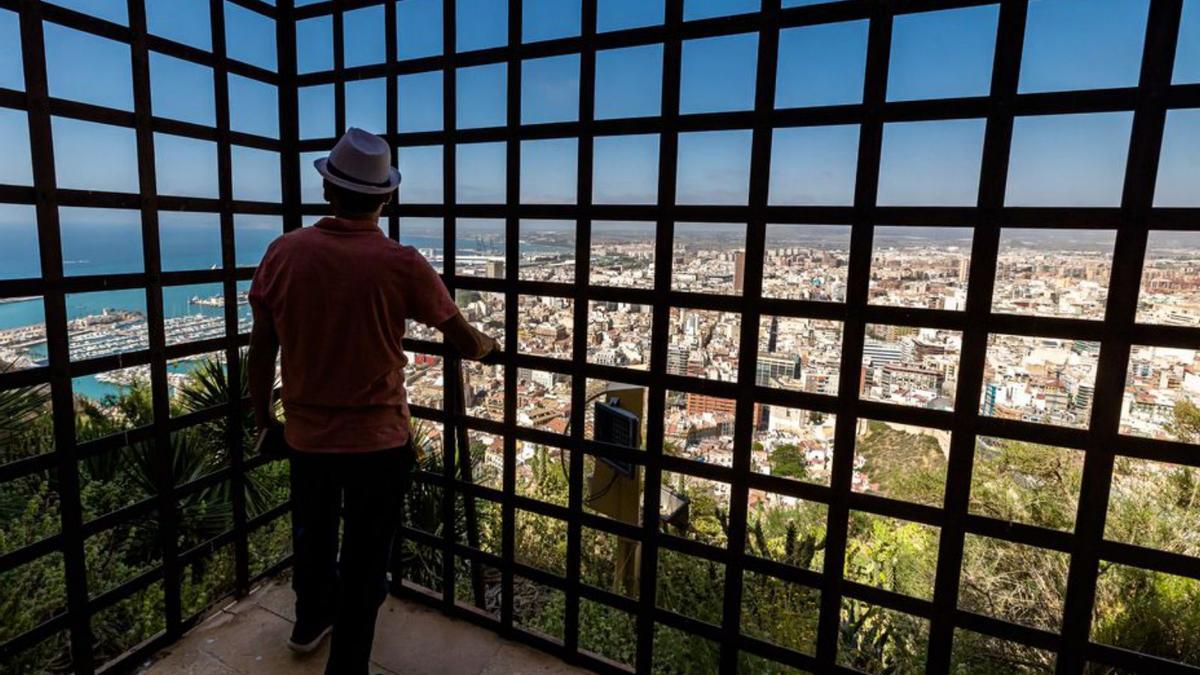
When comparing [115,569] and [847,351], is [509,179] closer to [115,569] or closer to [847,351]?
[847,351]

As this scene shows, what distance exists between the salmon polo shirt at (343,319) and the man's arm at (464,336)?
2 cm

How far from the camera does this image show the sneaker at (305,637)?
2.26m

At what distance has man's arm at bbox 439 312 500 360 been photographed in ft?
5.46

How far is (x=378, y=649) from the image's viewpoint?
2.30m

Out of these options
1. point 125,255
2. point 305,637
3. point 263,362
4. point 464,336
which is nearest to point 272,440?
point 263,362

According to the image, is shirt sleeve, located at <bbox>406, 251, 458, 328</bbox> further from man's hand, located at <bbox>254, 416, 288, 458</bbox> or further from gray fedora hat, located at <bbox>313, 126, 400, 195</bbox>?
man's hand, located at <bbox>254, 416, 288, 458</bbox>

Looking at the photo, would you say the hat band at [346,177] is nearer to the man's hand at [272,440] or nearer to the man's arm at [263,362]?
the man's arm at [263,362]

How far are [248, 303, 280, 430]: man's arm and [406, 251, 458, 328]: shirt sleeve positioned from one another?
0.42 metres

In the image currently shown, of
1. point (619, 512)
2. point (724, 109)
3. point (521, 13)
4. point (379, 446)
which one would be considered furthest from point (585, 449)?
point (521, 13)

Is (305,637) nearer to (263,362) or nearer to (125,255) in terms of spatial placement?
(263,362)

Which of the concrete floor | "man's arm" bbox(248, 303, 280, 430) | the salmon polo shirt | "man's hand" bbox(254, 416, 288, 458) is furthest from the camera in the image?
the concrete floor

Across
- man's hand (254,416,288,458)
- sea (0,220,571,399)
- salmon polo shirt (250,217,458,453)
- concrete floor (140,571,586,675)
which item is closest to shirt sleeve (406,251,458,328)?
salmon polo shirt (250,217,458,453)

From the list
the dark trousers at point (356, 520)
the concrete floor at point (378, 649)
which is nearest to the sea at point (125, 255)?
the dark trousers at point (356, 520)

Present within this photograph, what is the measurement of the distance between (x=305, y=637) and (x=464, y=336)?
5.01 feet
